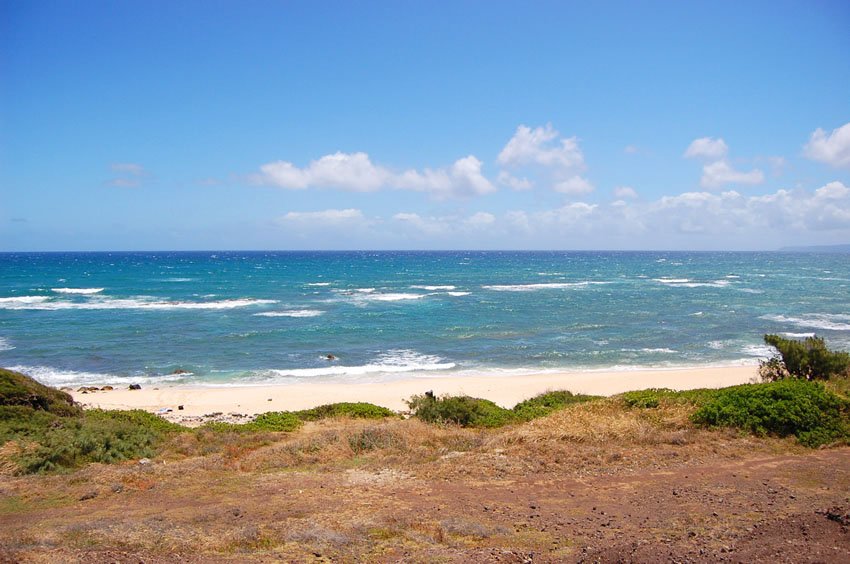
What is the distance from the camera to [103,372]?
94.5ft

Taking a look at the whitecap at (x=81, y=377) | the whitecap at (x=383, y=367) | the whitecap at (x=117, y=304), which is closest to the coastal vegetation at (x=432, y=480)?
the whitecap at (x=81, y=377)

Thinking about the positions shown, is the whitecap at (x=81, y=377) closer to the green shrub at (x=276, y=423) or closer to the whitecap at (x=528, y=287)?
the green shrub at (x=276, y=423)

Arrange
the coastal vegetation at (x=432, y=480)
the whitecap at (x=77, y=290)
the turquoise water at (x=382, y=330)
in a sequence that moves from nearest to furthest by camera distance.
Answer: the coastal vegetation at (x=432, y=480), the turquoise water at (x=382, y=330), the whitecap at (x=77, y=290)

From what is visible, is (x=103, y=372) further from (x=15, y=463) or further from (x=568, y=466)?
(x=568, y=466)

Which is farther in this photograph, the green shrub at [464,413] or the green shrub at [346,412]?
the green shrub at [346,412]

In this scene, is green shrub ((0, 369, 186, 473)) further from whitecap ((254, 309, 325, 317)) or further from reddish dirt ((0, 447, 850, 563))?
whitecap ((254, 309, 325, 317))

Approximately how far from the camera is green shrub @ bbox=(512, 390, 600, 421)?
1484 cm

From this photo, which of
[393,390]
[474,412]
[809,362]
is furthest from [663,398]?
[393,390]

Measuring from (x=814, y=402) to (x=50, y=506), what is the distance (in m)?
14.3

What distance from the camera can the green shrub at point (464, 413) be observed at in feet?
47.7

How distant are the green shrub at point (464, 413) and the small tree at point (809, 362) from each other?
8688 mm

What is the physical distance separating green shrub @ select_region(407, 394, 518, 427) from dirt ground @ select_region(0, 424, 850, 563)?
3117 millimetres

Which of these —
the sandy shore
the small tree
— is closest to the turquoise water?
the sandy shore

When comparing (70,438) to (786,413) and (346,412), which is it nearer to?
(346,412)
